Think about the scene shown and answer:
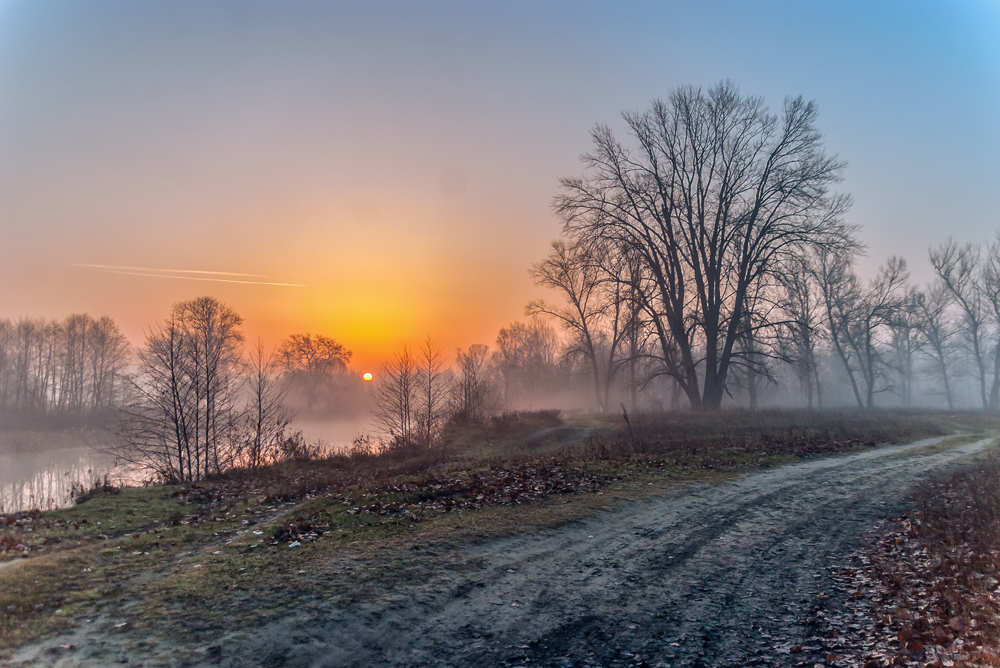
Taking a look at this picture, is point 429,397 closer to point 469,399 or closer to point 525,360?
point 469,399

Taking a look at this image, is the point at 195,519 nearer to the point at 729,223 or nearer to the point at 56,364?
the point at 729,223

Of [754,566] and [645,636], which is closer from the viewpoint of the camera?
[645,636]

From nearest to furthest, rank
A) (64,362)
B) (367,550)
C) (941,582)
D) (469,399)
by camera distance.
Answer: (941,582)
(367,550)
(469,399)
(64,362)

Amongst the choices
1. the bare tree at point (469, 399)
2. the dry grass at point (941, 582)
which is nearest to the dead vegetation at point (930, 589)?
the dry grass at point (941, 582)

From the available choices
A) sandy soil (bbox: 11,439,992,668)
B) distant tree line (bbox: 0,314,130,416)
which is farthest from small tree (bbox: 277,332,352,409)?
sandy soil (bbox: 11,439,992,668)

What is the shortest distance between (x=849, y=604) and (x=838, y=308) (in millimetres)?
48374

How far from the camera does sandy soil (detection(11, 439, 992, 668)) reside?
16.6 ft

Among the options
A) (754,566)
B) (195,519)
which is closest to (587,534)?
(754,566)

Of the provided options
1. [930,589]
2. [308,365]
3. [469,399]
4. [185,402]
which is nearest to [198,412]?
[185,402]

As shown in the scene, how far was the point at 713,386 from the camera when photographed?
1193 inches

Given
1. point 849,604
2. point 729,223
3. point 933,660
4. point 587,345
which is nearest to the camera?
point 933,660

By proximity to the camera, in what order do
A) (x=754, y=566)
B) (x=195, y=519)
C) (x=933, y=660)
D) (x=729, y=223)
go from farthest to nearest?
1. (x=729, y=223)
2. (x=195, y=519)
3. (x=754, y=566)
4. (x=933, y=660)

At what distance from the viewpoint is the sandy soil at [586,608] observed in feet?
16.6

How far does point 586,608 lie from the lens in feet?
19.9
